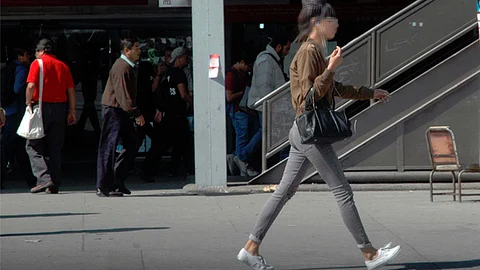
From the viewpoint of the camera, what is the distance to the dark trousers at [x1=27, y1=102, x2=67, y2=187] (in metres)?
11.7

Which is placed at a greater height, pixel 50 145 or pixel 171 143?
pixel 50 145

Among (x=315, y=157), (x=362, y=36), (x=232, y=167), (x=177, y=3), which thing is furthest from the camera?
(x=232, y=167)

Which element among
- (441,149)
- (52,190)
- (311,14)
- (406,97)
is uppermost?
(311,14)

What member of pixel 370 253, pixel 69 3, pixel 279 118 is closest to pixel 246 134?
pixel 279 118

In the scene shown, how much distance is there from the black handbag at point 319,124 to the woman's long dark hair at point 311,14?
1.85ft

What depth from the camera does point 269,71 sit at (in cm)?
1292

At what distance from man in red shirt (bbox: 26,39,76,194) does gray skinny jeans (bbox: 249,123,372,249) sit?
17.1ft

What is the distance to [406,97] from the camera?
11.6m

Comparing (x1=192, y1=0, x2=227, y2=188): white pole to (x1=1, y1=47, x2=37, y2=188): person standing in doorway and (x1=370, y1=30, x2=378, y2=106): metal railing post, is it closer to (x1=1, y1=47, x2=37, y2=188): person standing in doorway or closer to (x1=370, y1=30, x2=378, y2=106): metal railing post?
(x1=370, y1=30, x2=378, y2=106): metal railing post

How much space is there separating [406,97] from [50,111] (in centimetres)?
423

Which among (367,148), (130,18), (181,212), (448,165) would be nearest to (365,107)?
(367,148)

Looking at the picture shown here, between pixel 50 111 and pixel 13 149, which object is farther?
pixel 13 149

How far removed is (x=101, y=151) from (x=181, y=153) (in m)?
2.47

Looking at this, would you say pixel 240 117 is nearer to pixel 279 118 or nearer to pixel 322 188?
pixel 279 118
